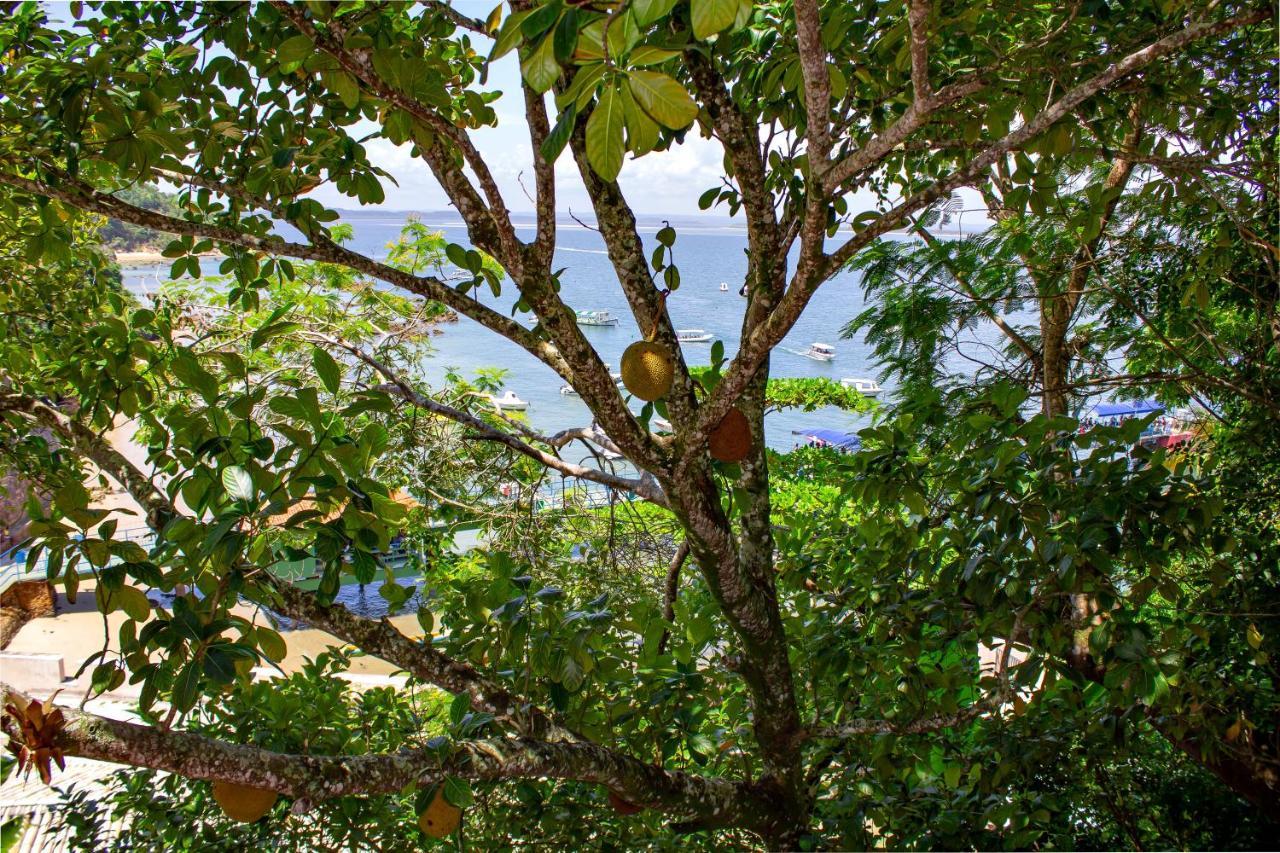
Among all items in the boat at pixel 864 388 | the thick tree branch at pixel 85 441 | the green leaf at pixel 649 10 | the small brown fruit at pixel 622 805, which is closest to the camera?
the green leaf at pixel 649 10

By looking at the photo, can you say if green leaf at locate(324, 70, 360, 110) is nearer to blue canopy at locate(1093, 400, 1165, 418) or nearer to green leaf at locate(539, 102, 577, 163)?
green leaf at locate(539, 102, 577, 163)

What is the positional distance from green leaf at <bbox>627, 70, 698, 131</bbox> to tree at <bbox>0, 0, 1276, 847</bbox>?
0.02m

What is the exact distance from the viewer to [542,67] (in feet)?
2.35

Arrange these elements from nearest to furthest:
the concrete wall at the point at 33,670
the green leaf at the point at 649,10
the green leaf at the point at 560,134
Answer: the green leaf at the point at 649,10 → the green leaf at the point at 560,134 → the concrete wall at the point at 33,670

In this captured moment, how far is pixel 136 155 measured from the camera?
4.98 ft

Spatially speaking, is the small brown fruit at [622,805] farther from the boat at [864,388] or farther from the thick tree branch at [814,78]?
the boat at [864,388]

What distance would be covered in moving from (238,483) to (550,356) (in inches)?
26.1

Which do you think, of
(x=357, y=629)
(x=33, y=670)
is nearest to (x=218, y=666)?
(x=357, y=629)

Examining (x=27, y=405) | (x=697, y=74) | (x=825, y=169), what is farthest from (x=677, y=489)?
(x=27, y=405)

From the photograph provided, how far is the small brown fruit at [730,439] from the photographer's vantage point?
1702mm

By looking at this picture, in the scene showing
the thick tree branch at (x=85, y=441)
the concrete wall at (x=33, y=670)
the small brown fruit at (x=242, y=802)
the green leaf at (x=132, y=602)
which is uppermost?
the thick tree branch at (x=85, y=441)

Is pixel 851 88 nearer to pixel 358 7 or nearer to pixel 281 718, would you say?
pixel 358 7

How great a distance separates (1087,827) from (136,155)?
130 inches

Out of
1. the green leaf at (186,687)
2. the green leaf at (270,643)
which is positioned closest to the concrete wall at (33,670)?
the green leaf at (270,643)
